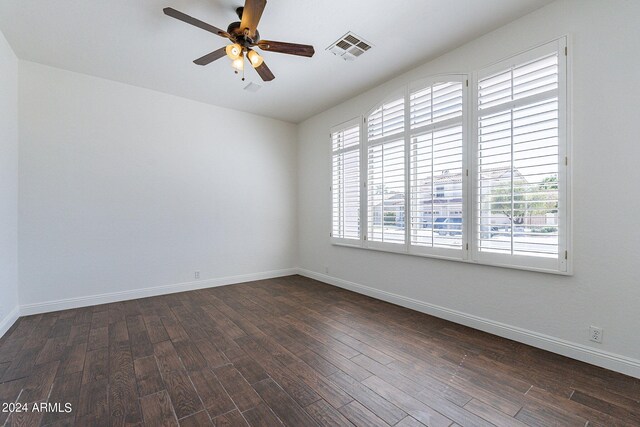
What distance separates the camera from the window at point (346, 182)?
4.40m

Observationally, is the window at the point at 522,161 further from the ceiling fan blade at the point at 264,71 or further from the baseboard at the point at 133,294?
the baseboard at the point at 133,294

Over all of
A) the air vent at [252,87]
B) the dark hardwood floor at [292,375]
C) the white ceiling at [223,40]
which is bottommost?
the dark hardwood floor at [292,375]

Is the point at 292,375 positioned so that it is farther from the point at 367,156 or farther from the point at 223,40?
the point at 223,40

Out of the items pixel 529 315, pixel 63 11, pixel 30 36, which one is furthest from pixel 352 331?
pixel 30 36

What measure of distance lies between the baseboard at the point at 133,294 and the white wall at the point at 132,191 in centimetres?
1

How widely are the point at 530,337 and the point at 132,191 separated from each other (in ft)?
16.6

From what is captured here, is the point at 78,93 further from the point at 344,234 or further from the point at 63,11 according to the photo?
the point at 344,234

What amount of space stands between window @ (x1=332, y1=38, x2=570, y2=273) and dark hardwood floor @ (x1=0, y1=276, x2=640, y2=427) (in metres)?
0.90

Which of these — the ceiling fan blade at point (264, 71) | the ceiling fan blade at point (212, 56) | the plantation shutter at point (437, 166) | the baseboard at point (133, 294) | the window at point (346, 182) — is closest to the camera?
the ceiling fan blade at point (212, 56)

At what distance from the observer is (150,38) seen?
2869mm

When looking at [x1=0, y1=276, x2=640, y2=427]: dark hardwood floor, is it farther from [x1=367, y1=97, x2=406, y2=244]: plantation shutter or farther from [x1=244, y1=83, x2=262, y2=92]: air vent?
[x1=244, y1=83, x2=262, y2=92]: air vent

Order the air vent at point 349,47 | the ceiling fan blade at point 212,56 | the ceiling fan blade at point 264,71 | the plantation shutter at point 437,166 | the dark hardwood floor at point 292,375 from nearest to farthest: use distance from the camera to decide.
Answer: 1. the dark hardwood floor at point 292,375
2. the ceiling fan blade at point 212,56
3. the ceiling fan blade at point 264,71
4. the air vent at point 349,47
5. the plantation shutter at point 437,166

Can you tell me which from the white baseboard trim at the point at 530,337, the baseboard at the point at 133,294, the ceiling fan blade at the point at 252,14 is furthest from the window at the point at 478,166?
the baseboard at the point at 133,294

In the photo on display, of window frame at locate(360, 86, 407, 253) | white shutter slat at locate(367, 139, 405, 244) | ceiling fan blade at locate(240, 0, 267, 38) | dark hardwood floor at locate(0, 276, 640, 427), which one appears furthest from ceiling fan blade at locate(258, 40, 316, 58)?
dark hardwood floor at locate(0, 276, 640, 427)
